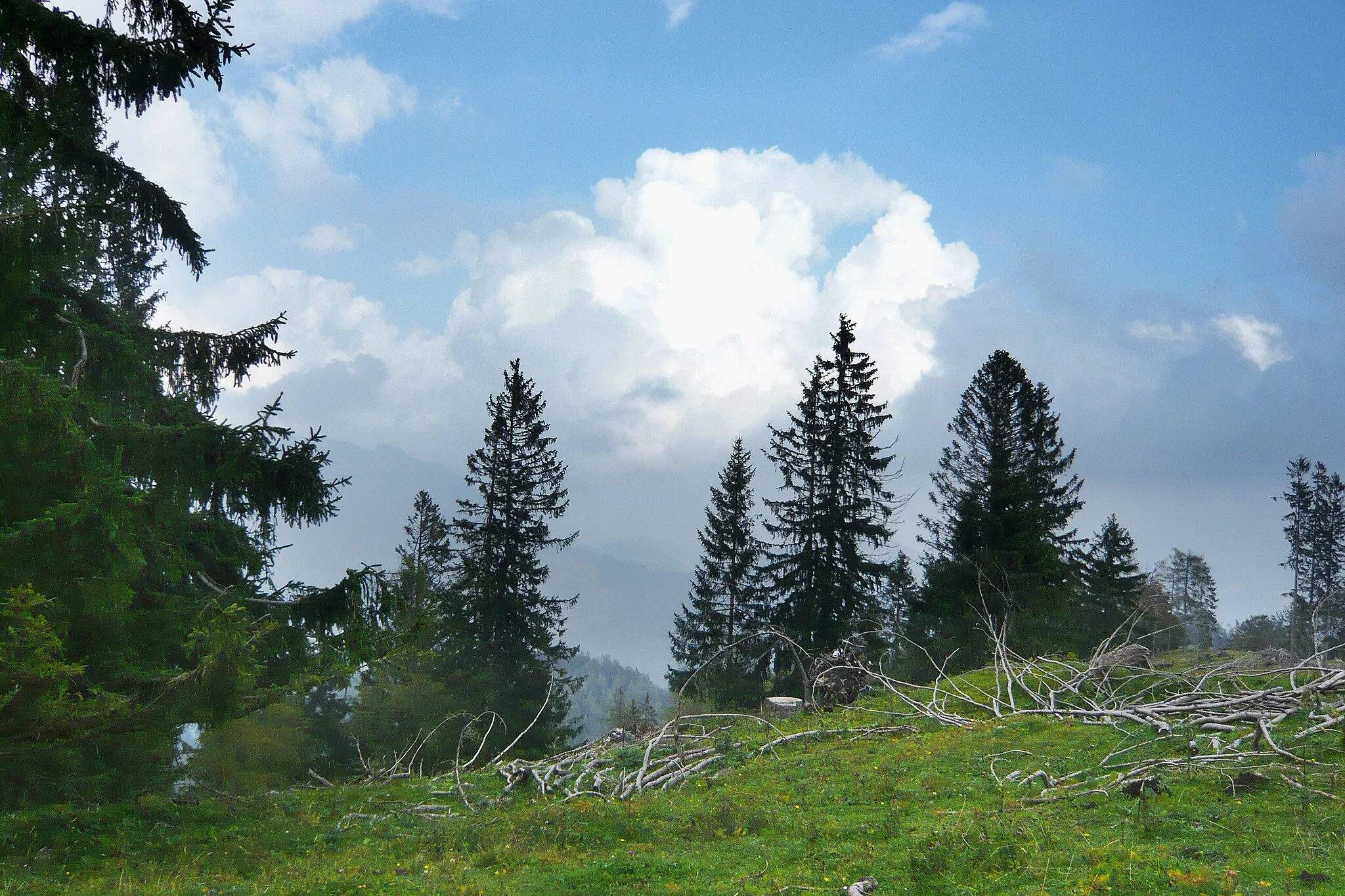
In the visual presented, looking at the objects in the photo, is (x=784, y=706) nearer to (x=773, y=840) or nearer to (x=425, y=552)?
(x=773, y=840)

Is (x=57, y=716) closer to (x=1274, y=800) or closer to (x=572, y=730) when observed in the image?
(x=1274, y=800)

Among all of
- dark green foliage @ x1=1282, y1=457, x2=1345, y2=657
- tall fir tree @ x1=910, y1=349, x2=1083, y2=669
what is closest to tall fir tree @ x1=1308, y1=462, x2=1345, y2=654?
dark green foliage @ x1=1282, y1=457, x2=1345, y2=657

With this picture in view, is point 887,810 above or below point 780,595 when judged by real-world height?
below

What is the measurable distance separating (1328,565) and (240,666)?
78898 millimetres

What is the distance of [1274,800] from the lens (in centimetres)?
856

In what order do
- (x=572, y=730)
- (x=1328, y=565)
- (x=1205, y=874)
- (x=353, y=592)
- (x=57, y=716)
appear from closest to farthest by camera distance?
(x=1205, y=874)
(x=57, y=716)
(x=353, y=592)
(x=572, y=730)
(x=1328, y=565)

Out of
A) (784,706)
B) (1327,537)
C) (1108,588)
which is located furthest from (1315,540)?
(784,706)

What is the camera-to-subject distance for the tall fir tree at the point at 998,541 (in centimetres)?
3300

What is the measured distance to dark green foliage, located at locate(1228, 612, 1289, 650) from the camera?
71.1 metres

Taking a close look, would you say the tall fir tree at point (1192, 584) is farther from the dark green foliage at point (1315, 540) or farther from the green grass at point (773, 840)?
the green grass at point (773, 840)

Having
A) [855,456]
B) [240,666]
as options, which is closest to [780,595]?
[855,456]

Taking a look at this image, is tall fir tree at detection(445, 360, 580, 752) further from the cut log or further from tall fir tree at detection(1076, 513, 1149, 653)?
tall fir tree at detection(1076, 513, 1149, 653)

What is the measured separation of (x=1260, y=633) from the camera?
7488 cm

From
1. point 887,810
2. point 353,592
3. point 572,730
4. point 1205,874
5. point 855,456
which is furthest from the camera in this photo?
point 572,730
